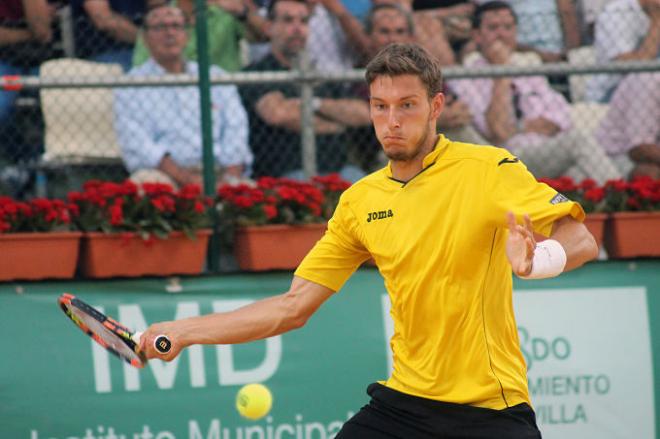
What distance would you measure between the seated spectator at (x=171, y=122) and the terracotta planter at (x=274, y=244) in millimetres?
681

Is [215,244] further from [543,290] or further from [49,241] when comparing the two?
[543,290]

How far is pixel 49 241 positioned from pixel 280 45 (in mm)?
2166

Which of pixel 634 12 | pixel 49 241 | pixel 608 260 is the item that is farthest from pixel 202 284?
pixel 634 12

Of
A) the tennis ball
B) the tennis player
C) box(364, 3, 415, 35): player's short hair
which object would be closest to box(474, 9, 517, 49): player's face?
box(364, 3, 415, 35): player's short hair

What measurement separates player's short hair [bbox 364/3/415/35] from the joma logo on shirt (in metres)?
3.54

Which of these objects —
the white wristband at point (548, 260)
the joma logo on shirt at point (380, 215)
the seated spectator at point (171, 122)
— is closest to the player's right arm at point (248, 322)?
the joma logo on shirt at point (380, 215)

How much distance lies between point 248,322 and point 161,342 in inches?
15.4

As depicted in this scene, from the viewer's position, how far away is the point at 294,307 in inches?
175

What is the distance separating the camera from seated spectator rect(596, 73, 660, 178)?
7754mm

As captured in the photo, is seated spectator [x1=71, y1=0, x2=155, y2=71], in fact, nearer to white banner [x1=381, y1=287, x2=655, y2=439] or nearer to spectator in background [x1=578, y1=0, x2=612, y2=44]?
white banner [x1=381, y1=287, x2=655, y2=439]

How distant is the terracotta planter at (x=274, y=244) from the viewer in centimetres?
668

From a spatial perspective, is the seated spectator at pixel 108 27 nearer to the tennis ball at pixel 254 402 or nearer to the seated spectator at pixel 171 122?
the seated spectator at pixel 171 122

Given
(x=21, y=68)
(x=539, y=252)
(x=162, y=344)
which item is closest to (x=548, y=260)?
(x=539, y=252)

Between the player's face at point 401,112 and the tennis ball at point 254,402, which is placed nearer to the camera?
the player's face at point 401,112
